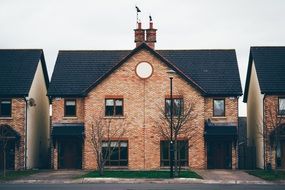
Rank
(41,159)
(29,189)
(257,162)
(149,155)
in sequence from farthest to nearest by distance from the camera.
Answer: (41,159), (257,162), (149,155), (29,189)

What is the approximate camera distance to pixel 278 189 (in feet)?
86.6

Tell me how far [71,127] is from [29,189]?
16434 millimetres

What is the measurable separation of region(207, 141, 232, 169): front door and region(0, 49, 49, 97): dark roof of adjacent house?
1504 centimetres

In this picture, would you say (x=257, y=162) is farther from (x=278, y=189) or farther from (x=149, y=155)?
(x=278, y=189)

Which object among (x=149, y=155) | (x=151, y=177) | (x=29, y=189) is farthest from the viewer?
(x=149, y=155)

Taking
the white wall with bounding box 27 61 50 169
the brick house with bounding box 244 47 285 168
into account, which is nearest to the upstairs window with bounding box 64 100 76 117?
the white wall with bounding box 27 61 50 169

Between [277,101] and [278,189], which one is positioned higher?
[277,101]

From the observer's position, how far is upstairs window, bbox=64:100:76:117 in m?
42.7

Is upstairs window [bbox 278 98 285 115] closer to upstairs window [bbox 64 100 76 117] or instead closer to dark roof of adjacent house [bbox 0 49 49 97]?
upstairs window [bbox 64 100 76 117]

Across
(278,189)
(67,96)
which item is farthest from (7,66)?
(278,189)

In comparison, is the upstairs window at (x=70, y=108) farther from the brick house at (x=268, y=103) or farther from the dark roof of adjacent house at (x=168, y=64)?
the brick house at (x=268, y=103)

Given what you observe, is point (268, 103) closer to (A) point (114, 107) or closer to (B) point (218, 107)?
(B) point (218, 107)

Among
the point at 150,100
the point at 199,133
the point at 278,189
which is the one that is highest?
the point at 150,100

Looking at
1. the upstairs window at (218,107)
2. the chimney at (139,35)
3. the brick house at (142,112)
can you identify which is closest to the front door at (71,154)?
the brick house at (142,112)
